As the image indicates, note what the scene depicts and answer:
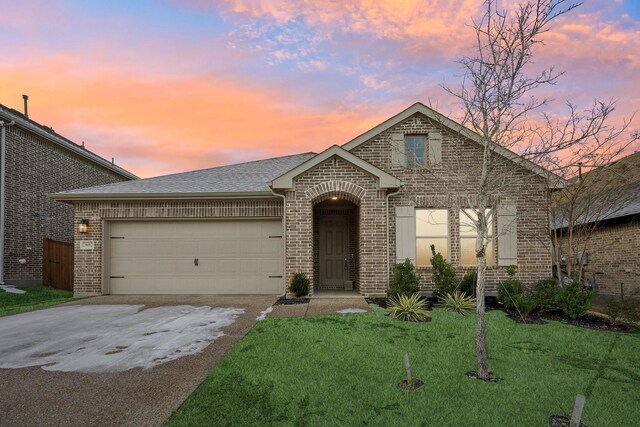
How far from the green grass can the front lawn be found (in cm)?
716

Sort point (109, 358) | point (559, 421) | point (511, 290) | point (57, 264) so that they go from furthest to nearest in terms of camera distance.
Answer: point (57, 264) < point (511, 290) < point (109, 358) < point (559, 421)

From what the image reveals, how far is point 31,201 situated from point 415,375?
634 inches

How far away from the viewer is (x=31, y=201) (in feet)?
48.2

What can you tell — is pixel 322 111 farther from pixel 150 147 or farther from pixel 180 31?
pixel 150 147

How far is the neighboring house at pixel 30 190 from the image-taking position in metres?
13.5

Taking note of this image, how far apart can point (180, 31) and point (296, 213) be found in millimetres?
6171

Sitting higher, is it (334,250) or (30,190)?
(30,190)

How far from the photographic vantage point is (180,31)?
35.3 ft

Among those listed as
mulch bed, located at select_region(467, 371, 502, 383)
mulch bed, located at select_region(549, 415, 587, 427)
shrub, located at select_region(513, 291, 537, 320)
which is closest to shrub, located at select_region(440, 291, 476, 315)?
shrub, located at select_region(513, 291, 537, 320)

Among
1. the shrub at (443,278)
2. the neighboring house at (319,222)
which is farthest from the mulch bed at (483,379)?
the neighboring house at (319,222)

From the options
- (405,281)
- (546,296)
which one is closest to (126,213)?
(405,281)

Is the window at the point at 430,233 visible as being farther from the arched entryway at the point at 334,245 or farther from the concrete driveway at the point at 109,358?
the concrete driveway at the point at 109,358

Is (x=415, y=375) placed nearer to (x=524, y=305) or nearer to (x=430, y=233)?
(x=524, y=305)

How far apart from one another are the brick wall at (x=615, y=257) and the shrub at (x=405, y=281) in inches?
250
